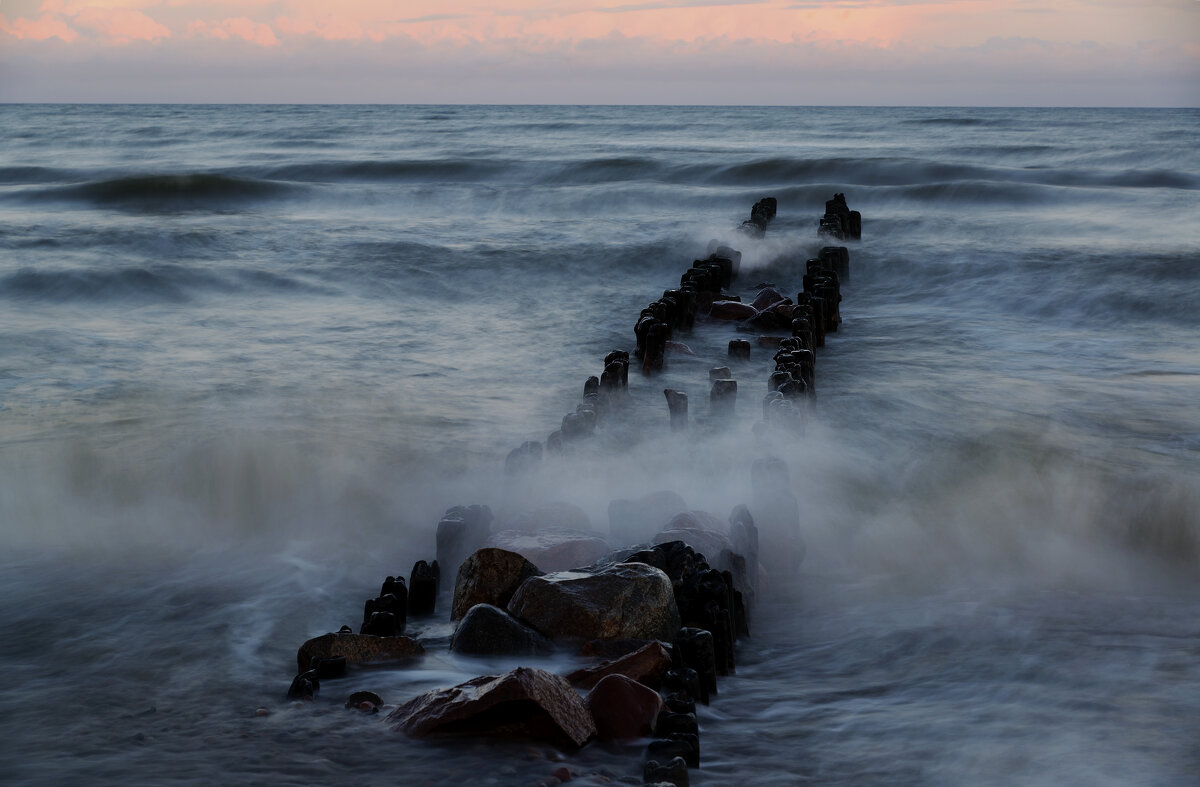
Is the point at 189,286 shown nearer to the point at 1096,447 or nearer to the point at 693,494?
the point at 693,494

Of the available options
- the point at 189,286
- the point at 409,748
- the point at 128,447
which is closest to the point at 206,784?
the point at 409,748

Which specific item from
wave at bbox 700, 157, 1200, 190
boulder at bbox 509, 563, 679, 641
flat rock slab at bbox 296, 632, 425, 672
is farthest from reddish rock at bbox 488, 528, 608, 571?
wave at bbox 700, 157, 1200, 190

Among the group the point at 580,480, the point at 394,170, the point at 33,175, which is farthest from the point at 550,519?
the point at 33,175

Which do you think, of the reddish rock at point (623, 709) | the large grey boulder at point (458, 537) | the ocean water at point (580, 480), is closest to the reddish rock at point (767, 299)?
the ocean water at point (580, 480)

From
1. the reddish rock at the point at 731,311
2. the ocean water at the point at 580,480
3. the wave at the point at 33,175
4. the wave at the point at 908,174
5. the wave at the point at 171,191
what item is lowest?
the ocean water at the point at 580,480

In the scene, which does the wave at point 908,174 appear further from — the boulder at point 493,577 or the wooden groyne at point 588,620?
the boulder at point 493,577

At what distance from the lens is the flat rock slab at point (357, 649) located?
413 cm

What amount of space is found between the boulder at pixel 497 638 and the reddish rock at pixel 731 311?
808 centimetres

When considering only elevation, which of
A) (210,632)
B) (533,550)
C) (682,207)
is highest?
(682,207)

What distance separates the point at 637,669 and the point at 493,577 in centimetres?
92

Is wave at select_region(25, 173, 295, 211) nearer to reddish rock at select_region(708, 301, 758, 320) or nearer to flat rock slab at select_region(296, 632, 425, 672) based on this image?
reddish rock at select_region(708, 301, 758, 320)

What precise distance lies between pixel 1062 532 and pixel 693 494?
211 centimetres

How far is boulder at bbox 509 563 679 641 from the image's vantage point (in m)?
4.16

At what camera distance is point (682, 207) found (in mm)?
23359
